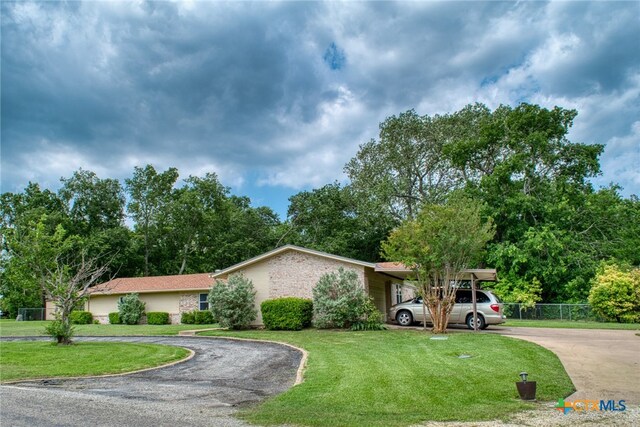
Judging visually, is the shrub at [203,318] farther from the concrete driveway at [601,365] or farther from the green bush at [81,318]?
the concrete driveway at [601,365]

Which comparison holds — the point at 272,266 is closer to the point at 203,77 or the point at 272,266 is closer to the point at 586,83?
the point at 203,77

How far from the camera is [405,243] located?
701 inches

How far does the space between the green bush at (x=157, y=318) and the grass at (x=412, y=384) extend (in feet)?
61.0

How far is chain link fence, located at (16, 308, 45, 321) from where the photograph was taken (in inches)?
1606

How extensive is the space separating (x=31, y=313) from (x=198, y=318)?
847 inches

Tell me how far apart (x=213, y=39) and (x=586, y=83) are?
13558mm

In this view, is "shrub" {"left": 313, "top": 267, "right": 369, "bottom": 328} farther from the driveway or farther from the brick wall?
the driveway

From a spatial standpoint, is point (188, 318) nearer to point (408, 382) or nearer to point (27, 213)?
point (408, 382)

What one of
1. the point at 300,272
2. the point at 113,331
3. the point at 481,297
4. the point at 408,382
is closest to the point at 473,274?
the point at 481,297

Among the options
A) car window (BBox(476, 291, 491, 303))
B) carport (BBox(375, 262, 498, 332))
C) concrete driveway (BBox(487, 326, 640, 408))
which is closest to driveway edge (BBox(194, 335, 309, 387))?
concrete driveway (BBox(487, 326, 640, 408))

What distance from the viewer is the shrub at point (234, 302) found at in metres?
21.3

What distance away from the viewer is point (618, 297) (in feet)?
79.2

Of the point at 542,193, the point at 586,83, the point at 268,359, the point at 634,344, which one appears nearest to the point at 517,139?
the point at 542,193

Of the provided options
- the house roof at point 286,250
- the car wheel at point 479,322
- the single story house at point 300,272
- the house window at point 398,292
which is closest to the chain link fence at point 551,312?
the house window at point 398,292
